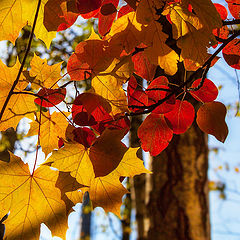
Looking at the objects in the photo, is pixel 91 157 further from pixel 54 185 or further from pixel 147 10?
pixel 147 10

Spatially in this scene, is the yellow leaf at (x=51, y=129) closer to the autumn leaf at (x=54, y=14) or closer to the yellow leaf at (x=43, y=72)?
the yellow leaf at (x=43, y=72)

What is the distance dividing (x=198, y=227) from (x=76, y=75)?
1550mm

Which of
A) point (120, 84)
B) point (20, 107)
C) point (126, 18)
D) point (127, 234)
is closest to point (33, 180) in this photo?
point (20, 107)

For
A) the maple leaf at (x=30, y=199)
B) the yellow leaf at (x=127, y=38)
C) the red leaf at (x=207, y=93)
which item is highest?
the yellow leaf at (x=127, y=38)

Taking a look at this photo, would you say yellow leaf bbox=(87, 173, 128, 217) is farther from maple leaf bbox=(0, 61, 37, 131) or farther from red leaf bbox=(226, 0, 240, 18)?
red leaf bbox=(226, 0, 240, 18)

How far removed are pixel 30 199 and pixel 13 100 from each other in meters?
0.23

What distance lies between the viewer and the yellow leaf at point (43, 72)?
0.70 meters

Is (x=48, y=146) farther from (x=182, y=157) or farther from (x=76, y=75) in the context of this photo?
(x=182, y=157)

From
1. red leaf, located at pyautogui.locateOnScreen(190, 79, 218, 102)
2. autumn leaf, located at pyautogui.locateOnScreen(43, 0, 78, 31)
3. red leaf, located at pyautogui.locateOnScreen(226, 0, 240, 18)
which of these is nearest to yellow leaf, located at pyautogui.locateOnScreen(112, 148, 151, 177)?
red leaf, located at pyautogui.locateOnScreen(190, 79, 218, 102)

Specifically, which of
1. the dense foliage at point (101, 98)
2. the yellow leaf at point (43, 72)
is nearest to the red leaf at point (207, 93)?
the dense foliage at point (101, 98)

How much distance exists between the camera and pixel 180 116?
0.69m

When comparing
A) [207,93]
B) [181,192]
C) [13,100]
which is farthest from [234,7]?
[181,192]

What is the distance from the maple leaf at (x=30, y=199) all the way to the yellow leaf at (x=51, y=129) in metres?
0.09

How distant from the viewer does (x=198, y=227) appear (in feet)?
6.13
